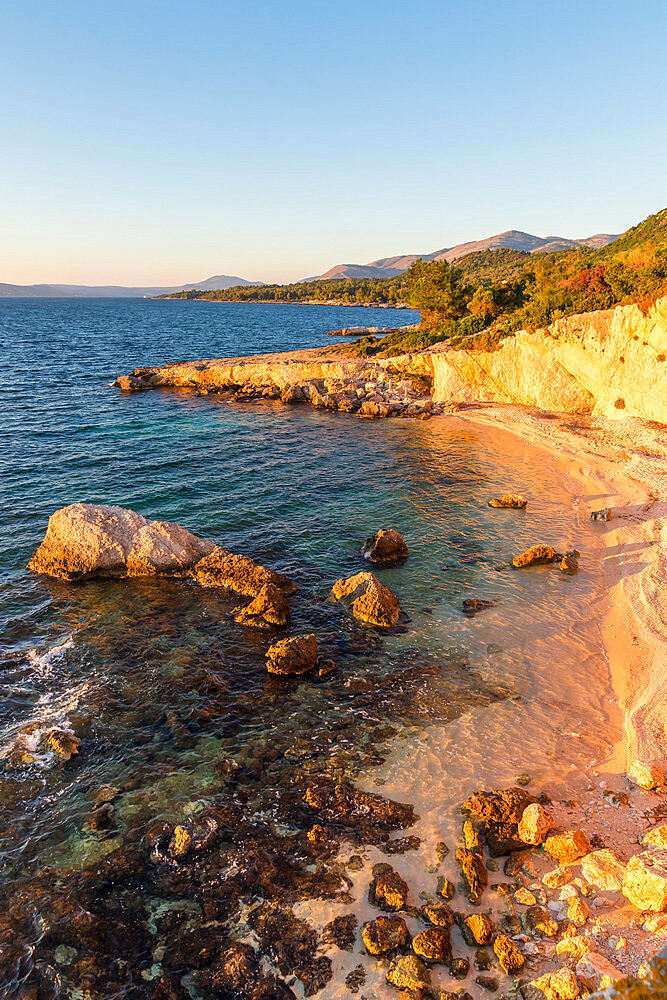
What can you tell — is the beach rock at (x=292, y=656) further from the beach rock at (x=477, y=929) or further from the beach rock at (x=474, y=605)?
the beach rock at (x=477, y=929)

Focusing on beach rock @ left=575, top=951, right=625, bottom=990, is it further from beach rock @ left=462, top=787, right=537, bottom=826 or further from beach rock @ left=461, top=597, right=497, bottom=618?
beach rock @ left=461, top=597, right=497, bottom=618

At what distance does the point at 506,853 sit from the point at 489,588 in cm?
1148

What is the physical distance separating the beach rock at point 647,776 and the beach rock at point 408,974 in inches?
267

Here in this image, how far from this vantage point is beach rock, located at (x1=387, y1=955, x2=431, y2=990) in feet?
26.3

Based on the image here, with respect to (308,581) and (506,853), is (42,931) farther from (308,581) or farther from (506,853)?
(308,581)

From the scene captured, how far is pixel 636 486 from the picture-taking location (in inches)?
1136

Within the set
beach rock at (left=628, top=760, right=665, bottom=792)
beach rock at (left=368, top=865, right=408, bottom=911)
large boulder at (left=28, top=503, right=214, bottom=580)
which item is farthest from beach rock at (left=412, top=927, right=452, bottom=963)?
large boulder at (left=28, top=503, right=214, bottom=580)

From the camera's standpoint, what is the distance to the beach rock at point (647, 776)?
453 inches

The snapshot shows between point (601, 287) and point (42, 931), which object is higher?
point (601, 287)

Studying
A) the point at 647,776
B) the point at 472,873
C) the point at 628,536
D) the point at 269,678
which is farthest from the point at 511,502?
the point at 472,873

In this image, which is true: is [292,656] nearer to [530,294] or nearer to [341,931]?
[341,931]

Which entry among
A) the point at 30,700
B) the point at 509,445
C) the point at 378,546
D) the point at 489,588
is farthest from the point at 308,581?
the point at 509,445

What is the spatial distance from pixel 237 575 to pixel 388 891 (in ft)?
43.7

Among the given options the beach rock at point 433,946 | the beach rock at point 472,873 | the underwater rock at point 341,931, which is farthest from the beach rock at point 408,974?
the beach rock at point 472,873
